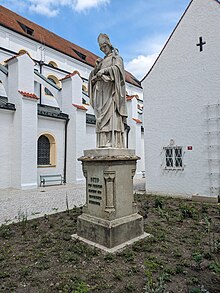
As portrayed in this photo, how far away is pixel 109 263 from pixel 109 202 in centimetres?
95

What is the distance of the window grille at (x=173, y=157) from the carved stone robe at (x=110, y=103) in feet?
18.5

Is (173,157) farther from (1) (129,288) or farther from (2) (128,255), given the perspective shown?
(1) (129,288)

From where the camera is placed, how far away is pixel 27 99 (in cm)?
1210

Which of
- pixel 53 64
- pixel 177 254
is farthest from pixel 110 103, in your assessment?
pixel 53 64

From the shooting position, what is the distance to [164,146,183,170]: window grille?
941 centimetres

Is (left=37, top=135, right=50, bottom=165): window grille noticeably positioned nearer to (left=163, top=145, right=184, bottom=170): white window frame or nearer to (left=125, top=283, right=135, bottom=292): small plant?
(left=163, top=145, right=184, bottom=170): white window frame

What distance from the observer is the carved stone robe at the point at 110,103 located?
4227 mm

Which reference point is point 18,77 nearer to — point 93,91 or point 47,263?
point 93,91

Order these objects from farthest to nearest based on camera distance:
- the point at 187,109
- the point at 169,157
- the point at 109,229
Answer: the point at 169,157 → the point at 187,109 → the point at 109,229

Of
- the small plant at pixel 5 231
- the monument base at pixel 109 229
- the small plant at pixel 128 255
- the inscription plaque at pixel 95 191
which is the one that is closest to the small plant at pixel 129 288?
the small plant at pixel 128 255

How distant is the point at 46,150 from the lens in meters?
14.3

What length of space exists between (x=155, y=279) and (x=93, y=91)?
346cm

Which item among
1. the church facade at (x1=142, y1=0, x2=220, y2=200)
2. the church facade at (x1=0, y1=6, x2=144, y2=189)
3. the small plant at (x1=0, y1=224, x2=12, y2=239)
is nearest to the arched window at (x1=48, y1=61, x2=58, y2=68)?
the church facade at (x1=0, y1=6, x2=144, y2=189)

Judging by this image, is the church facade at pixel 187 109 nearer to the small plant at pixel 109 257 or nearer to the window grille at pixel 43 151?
the small plant at pixel 109 257
